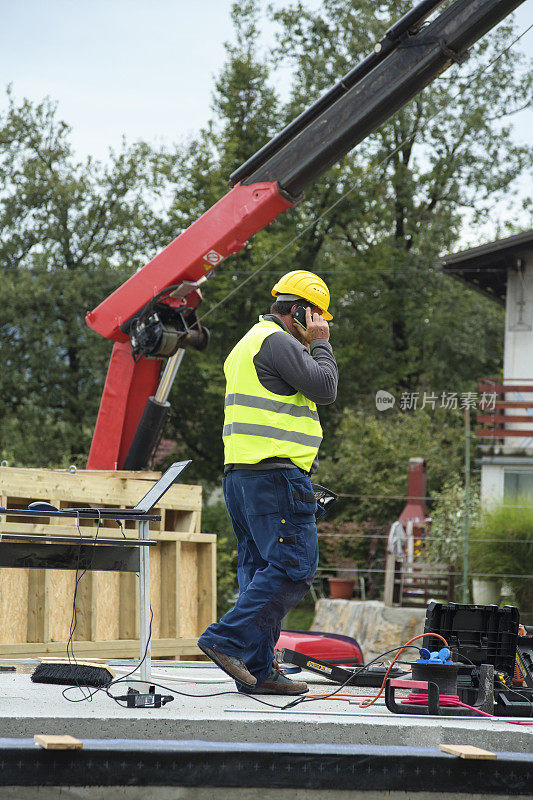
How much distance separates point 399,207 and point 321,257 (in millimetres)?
2933

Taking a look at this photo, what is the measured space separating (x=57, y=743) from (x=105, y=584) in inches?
151

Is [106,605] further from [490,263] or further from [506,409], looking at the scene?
[490,263]

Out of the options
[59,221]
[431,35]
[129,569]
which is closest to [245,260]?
[59,221]

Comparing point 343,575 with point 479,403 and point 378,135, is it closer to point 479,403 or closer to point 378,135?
point 479,403

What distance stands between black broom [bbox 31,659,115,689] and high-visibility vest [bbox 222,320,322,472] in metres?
1.10

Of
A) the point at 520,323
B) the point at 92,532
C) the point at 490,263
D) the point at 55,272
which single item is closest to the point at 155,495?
the point at 92,532

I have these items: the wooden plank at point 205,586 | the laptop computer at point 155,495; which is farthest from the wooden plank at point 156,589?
the laptop computer at point 155,495

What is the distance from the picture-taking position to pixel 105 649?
6.67 m

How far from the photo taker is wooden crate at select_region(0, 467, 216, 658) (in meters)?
6.25

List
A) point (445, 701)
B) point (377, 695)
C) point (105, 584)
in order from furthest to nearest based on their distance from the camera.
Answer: point (105, 584) < point (377, 695) < point (445, 701)

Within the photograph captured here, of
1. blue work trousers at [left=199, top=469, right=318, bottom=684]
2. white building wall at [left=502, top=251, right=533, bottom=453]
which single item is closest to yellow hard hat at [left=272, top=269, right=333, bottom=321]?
blue work trousers at [left=199, top=469, right=318, bottom=684]

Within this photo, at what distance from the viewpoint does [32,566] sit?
443cm

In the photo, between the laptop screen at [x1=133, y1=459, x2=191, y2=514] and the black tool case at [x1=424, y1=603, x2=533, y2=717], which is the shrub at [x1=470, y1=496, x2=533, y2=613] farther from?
the laptop screen at [x1=133, y1=459, x2=191, y2=514]

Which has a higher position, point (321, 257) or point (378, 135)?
point (378, 135)
